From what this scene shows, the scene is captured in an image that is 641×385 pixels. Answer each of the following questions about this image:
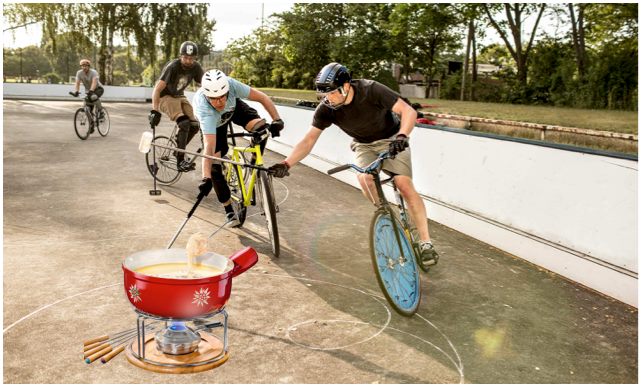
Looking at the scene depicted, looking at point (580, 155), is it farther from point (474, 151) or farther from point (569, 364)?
point (569, 364)

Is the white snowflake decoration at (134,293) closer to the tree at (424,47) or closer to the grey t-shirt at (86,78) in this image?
the grey t-shirt at (86,78)

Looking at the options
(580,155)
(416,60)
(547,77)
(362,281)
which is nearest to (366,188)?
(362,281)

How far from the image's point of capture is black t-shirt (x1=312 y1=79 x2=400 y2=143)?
6.06 m

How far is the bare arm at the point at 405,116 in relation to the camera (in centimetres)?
574

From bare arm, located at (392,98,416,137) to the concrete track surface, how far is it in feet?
4.92

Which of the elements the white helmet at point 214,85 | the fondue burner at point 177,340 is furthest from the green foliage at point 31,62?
the fondue burner at point 177,340

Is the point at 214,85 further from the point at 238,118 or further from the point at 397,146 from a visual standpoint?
the point at 397,146

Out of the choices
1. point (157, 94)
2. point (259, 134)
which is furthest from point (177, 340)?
point (157, 94)

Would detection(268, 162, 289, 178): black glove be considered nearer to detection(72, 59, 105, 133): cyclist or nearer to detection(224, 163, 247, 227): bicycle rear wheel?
detection(224, 163, 247, 227): bicycle rear wheel

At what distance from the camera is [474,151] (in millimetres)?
8219

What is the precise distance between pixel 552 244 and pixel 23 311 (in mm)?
5047

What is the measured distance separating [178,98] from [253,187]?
3.53 meters

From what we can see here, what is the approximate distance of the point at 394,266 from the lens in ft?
17.6

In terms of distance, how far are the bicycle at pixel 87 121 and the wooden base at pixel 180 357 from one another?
1306 cm
